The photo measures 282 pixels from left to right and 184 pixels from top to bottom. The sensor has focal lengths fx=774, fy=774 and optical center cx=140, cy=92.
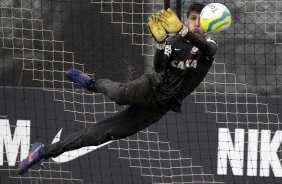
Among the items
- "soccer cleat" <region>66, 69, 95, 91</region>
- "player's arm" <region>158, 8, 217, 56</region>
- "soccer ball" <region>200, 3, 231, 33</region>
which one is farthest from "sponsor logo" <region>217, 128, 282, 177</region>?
"soccer ball" <region>200, 3, 231, 33</region>

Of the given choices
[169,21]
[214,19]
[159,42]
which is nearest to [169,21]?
[169,21]

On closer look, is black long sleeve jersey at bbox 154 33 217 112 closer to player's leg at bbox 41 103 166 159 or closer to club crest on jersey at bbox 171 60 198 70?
club crest on jersey at bbox 171 60 198 70

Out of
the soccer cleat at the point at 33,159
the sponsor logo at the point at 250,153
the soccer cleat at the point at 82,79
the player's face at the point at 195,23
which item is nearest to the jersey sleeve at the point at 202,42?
the player's face at the point at 195,23

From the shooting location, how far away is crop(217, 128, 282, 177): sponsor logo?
10.5 metres

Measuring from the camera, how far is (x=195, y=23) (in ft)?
26.3

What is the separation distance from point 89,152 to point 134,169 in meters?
0.69

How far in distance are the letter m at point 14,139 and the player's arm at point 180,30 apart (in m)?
3.98

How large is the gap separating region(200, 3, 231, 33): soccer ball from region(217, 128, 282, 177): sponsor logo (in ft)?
10.6

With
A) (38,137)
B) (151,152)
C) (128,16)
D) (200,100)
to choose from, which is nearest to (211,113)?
(200,100)

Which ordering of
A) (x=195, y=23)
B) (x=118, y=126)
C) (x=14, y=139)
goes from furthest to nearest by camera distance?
1. (x=14, y=139)
2. (x=118, y=126)
3. (x=195, y=23)

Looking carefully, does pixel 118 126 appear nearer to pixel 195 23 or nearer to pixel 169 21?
pixel 195 23

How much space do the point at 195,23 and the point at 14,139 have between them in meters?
3.97

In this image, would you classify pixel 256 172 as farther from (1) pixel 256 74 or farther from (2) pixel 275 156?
(1) pixel 256 74

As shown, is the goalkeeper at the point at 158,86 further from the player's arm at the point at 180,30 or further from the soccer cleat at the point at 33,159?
the soccer cleat at the point at 33,159
